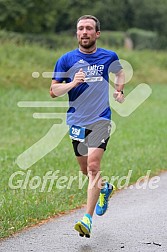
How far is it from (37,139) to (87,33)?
10.6 m

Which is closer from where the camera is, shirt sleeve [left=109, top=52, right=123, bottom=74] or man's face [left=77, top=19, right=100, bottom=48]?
man's face [left=77, top=19, right=100, bottom=48]

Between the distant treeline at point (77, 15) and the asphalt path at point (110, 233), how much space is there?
38.0 metres

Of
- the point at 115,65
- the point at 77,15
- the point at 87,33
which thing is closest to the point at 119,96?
the point at 115,65

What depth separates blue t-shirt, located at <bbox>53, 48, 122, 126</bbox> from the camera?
283 inches

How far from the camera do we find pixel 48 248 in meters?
6.56

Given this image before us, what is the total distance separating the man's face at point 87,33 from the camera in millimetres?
7160

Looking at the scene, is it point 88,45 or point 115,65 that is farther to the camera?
point 115,65

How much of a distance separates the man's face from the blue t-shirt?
122mm

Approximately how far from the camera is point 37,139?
17.6m

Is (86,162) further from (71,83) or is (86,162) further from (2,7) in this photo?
(2,7)

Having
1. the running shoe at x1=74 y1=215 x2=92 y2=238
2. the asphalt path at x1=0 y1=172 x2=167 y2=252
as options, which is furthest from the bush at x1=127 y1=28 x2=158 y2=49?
the running shoe at x1=74 y1=215 x2=92 y2=238

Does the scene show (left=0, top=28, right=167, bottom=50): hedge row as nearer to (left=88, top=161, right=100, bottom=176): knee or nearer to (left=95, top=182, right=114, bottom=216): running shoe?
(left=95, top=182, right=114, bottom=216): running shoe

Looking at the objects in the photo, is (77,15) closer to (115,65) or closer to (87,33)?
(115,65)

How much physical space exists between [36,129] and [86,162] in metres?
12.2
